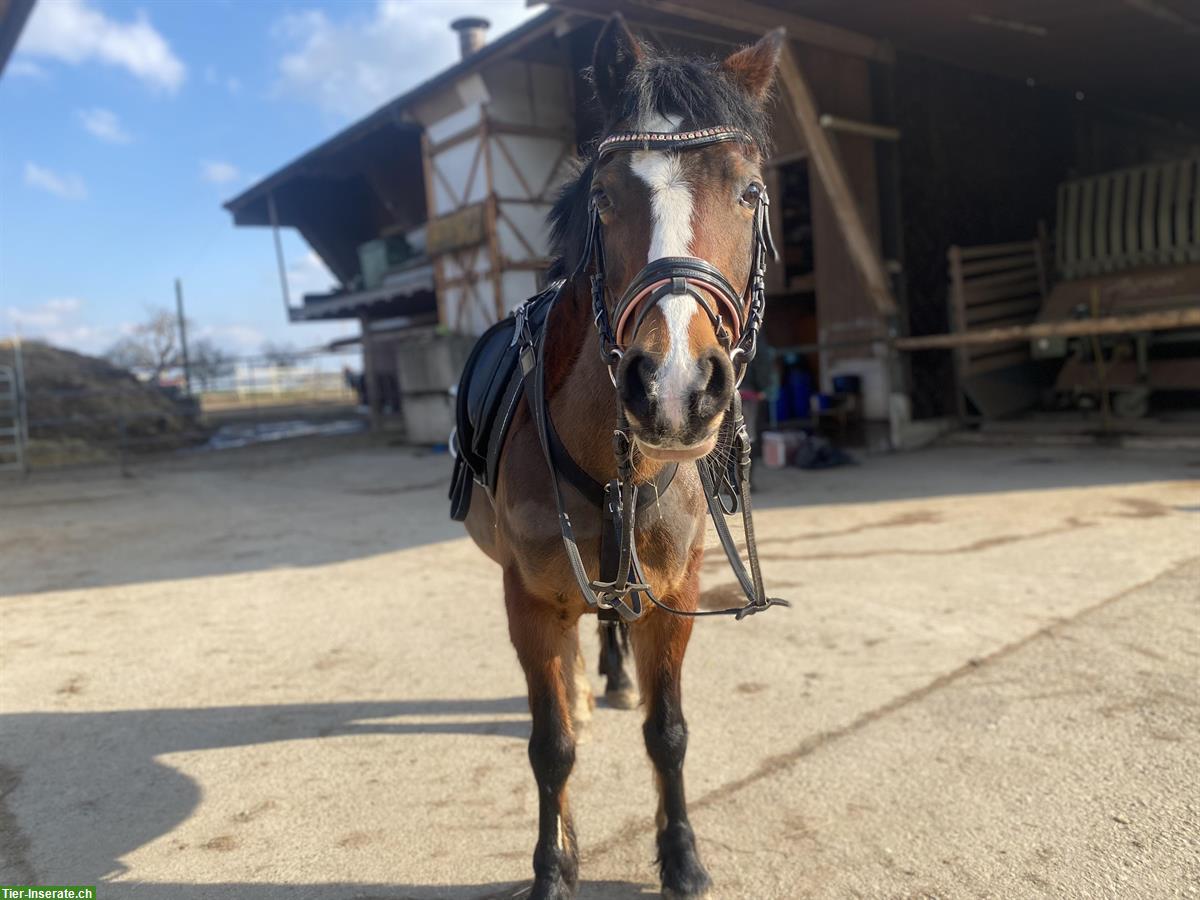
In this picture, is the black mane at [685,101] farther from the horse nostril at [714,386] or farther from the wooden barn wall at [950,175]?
the wooden barn wall at [950,175]

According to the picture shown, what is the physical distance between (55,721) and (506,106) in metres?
11.5

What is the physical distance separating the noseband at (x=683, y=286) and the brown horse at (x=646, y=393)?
2 centimetres

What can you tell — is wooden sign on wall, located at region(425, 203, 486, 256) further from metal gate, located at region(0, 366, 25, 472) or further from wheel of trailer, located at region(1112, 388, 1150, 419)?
wheel of trailer, located at region(1112, 388, 1150, 419)

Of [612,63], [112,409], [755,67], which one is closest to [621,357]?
[612,63]

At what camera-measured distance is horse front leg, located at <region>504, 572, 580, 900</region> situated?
2150 mm

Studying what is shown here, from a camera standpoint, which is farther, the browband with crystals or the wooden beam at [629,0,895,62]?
the wooden beam at [629,0,895,62]

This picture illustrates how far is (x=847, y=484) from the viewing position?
845cm

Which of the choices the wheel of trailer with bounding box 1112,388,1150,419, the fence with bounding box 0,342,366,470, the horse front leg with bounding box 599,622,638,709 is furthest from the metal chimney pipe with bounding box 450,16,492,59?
the horse front leg with bounding box 599,622,638,709

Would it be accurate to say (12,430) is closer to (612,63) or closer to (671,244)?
(612,63)

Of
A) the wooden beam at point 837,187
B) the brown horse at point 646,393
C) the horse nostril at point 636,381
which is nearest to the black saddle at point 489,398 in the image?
the brown horse at point 646,393

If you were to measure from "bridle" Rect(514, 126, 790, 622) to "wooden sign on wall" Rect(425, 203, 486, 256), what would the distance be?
11.1 metres

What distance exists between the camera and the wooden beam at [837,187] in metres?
9.09

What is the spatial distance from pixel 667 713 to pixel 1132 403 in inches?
399

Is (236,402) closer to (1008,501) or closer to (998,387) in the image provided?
(998,387)
